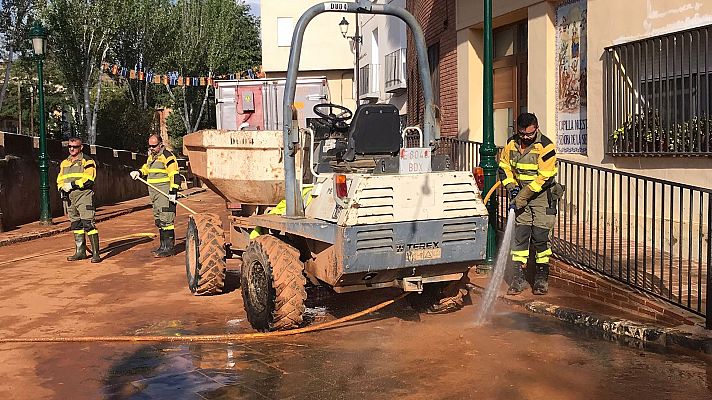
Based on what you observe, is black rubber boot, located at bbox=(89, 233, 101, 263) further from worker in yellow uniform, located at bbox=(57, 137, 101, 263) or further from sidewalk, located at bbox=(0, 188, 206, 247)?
sidewalk, located at bbox=(0, 188, 206, 247)

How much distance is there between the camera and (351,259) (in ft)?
20.6

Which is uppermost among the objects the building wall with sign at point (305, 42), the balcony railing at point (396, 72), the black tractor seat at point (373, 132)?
the building wall with sign at point (305, 42)

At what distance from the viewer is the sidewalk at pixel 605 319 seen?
633 cm

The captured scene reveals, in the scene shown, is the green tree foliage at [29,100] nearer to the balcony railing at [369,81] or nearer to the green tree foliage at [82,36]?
the green tree foliage at [82,36]

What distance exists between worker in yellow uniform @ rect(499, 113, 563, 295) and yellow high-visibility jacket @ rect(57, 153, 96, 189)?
21.6 feet

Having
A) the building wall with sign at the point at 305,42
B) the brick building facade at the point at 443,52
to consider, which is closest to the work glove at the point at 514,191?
the brick building facade at the point at 443,52

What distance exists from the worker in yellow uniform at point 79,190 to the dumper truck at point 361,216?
5.09 m

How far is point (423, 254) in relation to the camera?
21.6ft

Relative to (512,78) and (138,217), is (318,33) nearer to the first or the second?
(138,217)

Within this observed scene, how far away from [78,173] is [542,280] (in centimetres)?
723

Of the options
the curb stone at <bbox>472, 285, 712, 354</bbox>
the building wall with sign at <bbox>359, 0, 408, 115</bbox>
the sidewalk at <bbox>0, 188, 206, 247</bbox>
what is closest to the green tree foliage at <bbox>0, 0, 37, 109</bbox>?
the sidewalk at <bbox>0, 188, 206, 247</bbox>

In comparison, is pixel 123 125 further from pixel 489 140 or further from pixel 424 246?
pixel 424 246

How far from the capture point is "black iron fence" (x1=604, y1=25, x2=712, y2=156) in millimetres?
8914

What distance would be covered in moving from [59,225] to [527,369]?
570 inches
